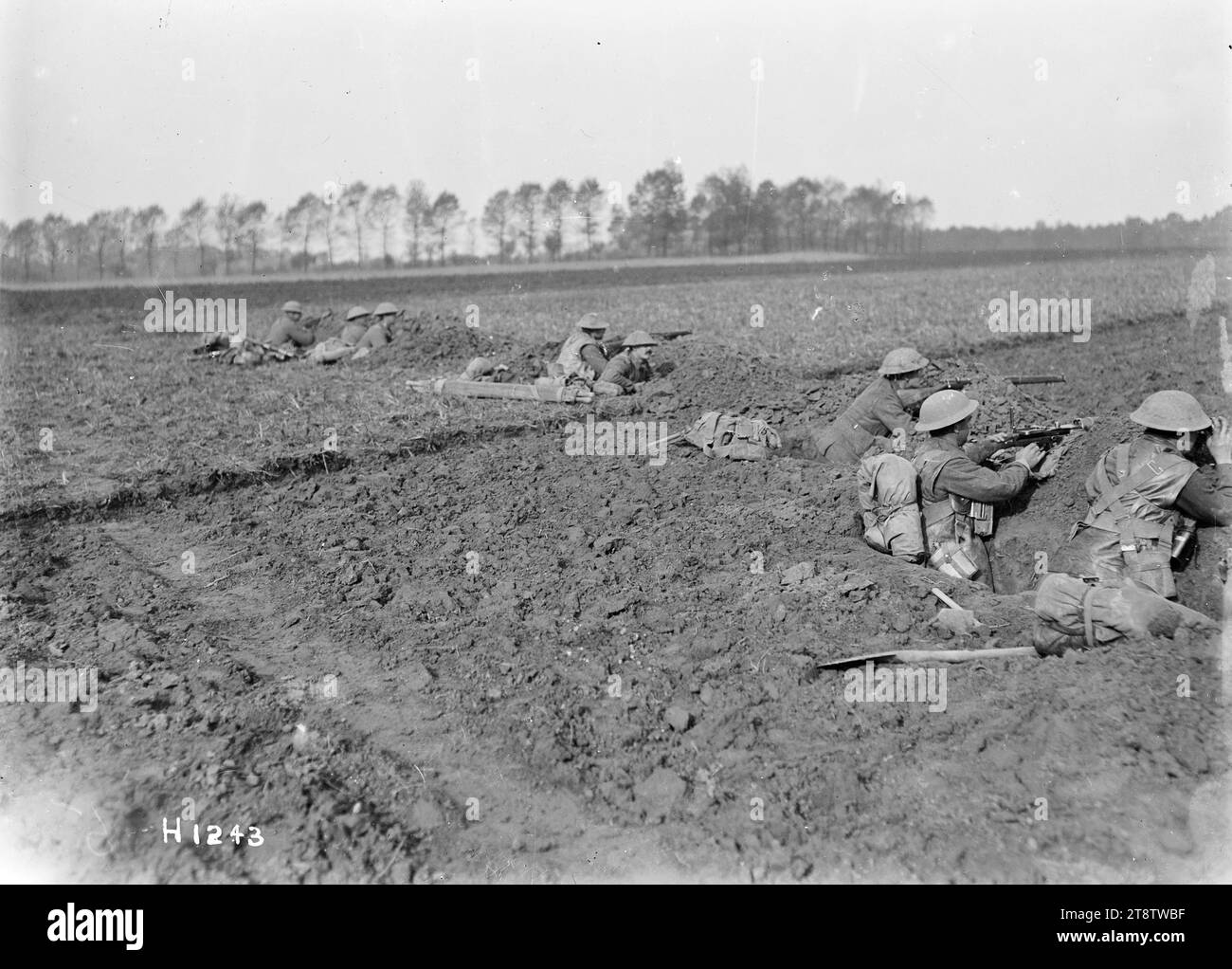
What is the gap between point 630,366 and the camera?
38.3 feet

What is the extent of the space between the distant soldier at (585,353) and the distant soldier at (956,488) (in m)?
5.88

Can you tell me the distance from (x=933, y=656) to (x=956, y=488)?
1608mm

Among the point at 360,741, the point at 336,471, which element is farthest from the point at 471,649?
the point at 336,471

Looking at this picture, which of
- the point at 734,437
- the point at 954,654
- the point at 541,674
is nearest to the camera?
the point at 954,654

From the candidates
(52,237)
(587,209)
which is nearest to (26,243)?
(52,237)

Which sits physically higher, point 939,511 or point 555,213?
point 555,213

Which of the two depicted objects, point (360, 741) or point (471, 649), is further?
point (471, 649)

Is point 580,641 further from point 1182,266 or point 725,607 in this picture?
point 1182,266

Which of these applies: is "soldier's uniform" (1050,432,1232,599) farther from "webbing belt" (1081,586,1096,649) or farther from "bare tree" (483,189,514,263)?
"bare tree" (483,189,514,263)

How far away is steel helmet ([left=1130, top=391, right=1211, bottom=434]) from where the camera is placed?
16.8 feet

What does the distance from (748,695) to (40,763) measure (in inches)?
127

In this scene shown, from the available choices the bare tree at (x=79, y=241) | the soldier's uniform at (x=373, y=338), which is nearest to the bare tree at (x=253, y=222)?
the bare tree at (x=79, y=241)

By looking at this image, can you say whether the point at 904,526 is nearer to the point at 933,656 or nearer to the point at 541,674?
the point at 933,656

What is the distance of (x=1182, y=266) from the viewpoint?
99.4ft
